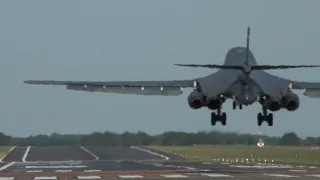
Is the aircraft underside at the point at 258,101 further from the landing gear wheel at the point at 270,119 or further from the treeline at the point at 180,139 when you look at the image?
the treeline at the point at 180,139

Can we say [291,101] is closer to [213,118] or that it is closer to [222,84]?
[222,84]

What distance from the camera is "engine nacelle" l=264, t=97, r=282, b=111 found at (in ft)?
133

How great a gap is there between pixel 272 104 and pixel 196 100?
4.58 meters

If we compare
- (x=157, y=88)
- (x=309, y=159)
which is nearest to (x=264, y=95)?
(x=157, y=88)

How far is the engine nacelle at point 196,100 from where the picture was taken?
42.2 meters

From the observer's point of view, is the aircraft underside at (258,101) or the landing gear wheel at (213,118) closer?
the aircraft underside at (258,101)

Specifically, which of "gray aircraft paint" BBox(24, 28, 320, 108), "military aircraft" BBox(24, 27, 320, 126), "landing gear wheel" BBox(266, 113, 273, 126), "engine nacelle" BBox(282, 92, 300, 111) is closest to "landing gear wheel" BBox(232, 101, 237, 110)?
"military aircraft" BBox(24, 27, 320, 126)

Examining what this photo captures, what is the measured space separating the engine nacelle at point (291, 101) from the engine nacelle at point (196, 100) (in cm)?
483

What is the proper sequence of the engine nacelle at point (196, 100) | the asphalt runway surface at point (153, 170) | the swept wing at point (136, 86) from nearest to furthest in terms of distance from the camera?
the engine nacelle at point (196, 100), the swept wing at point (136, 86), the asphalt runway surface at point (153, 170)

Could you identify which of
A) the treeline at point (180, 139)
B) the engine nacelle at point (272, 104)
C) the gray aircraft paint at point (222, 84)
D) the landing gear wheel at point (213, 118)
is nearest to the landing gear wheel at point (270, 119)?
the gray aircraft paint at point (222, 84)

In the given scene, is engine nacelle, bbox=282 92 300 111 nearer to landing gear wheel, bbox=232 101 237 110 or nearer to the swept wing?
landing gear wheel, bbox=232 101 237 110

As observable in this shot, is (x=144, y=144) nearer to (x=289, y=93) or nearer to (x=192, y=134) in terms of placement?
(x=192, y=134)

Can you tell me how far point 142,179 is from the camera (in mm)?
55469

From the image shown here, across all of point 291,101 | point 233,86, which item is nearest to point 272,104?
point 291,101
